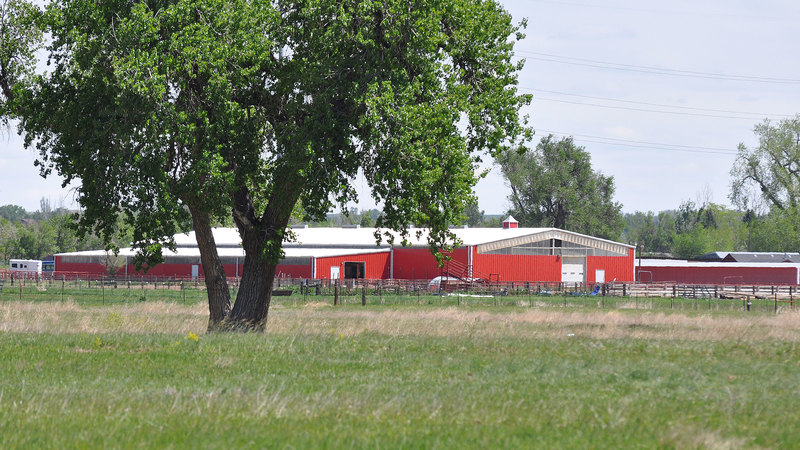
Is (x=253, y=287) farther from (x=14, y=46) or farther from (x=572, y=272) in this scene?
(x=572, y=272)

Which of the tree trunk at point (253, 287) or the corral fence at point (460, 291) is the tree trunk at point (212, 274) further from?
the corral fence at point (460, 291)

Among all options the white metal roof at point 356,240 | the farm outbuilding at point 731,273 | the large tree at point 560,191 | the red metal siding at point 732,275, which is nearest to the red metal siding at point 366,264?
the white metal roof at point 356,240

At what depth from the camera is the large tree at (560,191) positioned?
11394cm

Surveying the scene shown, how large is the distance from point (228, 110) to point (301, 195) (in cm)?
423

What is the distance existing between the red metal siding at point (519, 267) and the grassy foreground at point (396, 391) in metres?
51.3

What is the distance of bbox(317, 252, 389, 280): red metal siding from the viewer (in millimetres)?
72625

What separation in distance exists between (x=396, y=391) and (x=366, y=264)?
206ft

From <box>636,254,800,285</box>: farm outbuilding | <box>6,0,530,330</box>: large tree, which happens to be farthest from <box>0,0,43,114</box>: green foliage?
<box>636,254,800,285</box>: farm outbuilding

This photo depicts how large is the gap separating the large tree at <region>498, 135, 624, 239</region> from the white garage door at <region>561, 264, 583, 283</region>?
38759mm

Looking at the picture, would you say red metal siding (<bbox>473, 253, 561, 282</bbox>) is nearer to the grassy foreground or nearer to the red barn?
the red barn

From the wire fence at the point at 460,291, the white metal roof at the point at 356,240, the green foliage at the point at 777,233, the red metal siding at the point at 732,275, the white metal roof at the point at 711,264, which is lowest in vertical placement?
the wire fence at the point at 460,291

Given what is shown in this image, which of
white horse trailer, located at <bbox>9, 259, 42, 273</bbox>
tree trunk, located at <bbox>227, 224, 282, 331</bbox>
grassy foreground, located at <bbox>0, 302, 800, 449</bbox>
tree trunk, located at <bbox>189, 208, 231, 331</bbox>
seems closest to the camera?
grassy foreground, located at <bbox>0, 302, 800, 449</bbox>

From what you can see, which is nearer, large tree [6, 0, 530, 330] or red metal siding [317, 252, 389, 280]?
large tree [6, 0, 530, 330]

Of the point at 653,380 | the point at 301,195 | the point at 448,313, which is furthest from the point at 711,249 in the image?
the point at 653,380
